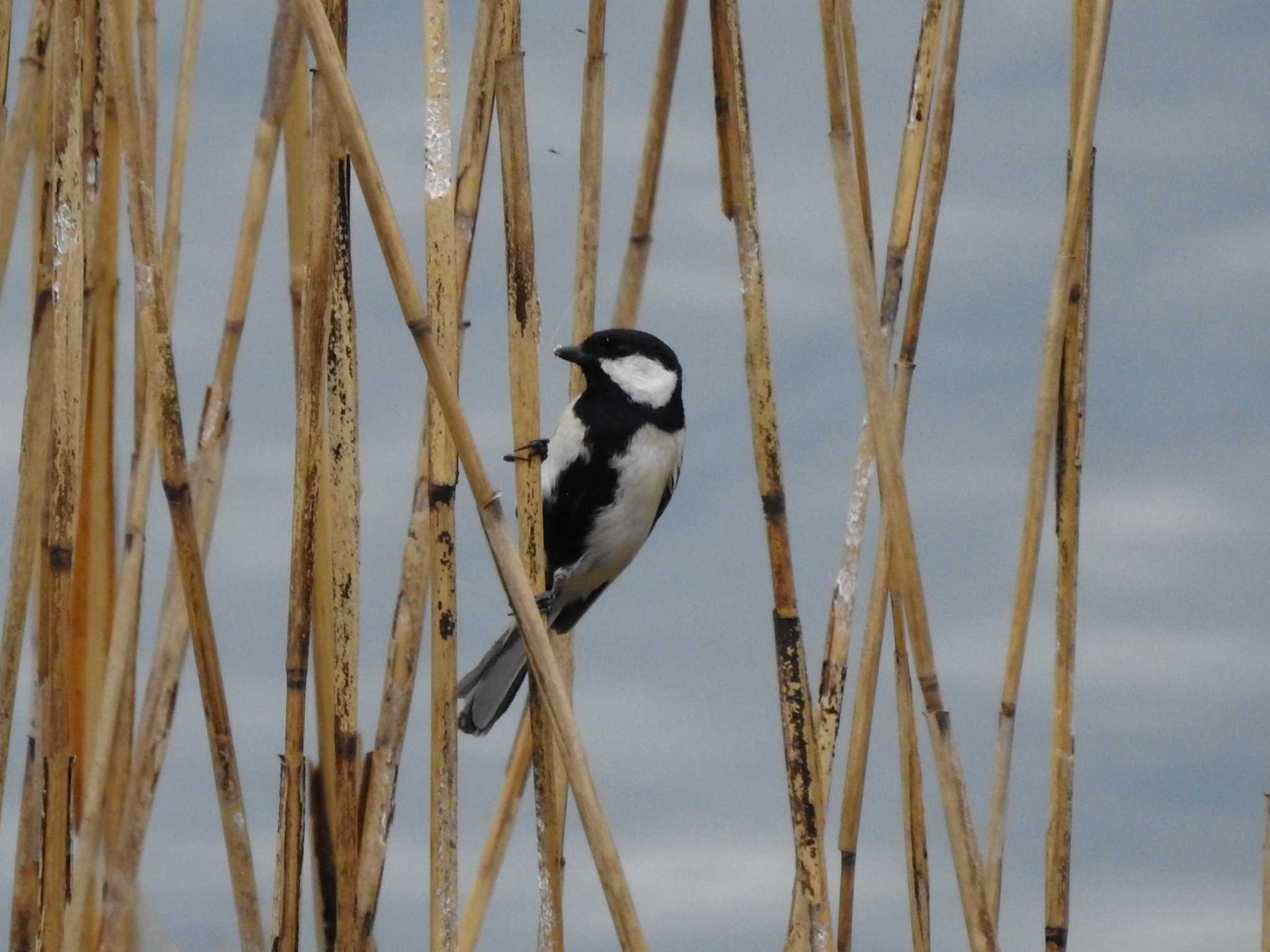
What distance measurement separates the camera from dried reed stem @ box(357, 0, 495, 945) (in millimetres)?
1570

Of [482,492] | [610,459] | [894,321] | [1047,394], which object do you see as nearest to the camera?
[482,492]

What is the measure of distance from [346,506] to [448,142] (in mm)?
379

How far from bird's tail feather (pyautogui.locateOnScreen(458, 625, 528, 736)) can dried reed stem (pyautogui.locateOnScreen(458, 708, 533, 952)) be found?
0.46ft

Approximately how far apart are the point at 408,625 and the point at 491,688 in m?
0.63

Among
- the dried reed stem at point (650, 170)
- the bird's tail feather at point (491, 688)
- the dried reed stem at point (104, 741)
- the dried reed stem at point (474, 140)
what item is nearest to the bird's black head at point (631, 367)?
the dried reed stem at point (650, 170)

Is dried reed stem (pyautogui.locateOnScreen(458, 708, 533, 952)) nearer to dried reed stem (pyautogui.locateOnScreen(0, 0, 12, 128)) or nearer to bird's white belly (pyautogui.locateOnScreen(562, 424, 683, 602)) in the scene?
bird's white belly (pyautogui.locateOnScreen(562, 424, 683, 602))

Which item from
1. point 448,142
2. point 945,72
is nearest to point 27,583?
point 448,142

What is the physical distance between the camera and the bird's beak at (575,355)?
7.57 ft

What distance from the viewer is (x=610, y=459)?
2.44m

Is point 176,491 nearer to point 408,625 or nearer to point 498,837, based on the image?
point 408,625

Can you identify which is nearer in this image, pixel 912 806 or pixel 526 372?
pixel 526 372

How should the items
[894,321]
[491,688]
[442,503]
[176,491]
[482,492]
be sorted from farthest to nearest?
1. [491,688]
2. [894,321]
3. [176,491]
4. [442,503]
5. [482,492]

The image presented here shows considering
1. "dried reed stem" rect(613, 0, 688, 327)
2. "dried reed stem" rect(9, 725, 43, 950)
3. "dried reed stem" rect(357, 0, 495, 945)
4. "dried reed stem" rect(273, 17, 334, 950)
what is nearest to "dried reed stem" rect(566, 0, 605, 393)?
"dried reed stem" rect(613, 0, 688, 327)

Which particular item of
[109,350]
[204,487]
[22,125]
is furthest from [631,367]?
[22,125]
